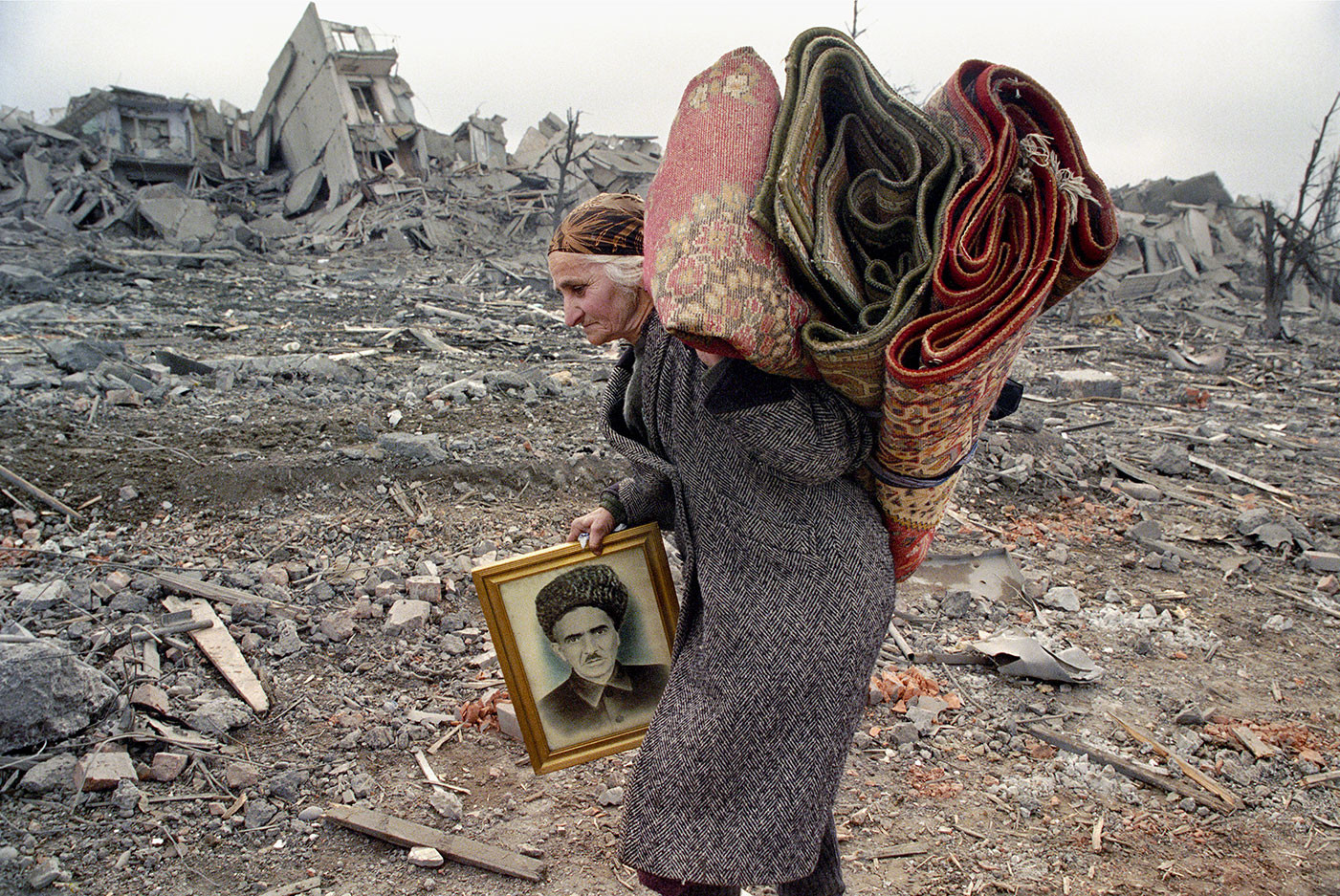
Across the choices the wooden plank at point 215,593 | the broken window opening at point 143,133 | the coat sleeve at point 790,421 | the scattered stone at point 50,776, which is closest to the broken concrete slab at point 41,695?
the scattered stone at point 50,776

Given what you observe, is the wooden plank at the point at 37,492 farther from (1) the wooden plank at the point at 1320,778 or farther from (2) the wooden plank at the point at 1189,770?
(1) the wooden plank at the point at 1320,778

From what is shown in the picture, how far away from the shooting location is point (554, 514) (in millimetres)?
5281

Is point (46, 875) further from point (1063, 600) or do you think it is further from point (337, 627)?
point (1063, 600)

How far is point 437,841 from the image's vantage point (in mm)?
2854

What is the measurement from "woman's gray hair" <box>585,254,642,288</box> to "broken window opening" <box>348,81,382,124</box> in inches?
1074

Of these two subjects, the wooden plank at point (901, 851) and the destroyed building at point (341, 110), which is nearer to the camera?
the wooden plank at point (901, 851)

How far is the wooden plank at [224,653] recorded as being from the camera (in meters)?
3.40

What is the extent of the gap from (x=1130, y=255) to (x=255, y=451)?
27.0 metres

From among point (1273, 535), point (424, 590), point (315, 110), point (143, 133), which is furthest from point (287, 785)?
point (143, 133)

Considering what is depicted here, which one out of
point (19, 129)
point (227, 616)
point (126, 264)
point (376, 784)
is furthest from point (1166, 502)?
point (19, 129)

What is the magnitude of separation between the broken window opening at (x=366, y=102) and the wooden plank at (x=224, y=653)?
2535cm

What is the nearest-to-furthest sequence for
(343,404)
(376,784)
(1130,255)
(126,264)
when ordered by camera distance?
1. (376,784)
2. (343,404)
3. (126,264)
4. (1130,255)

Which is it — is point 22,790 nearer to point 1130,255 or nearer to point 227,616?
point 227,616

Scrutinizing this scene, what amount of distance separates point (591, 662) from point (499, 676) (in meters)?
1.80
